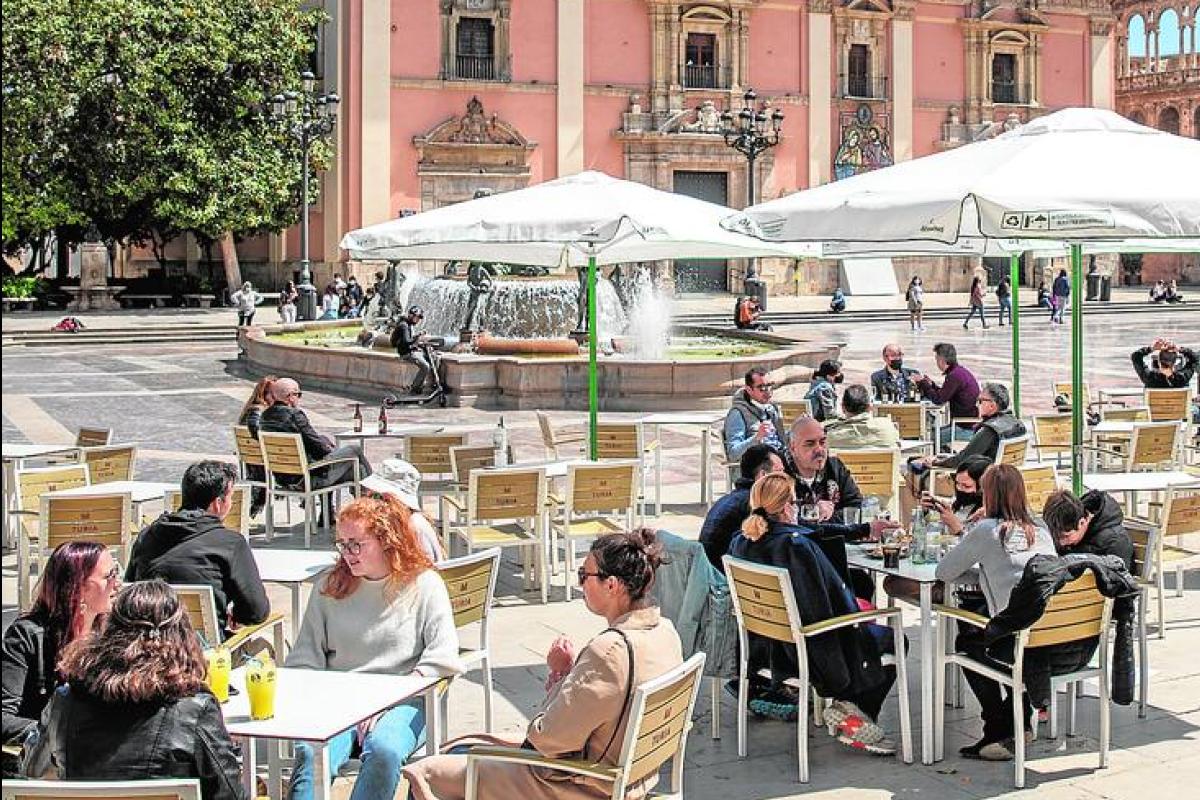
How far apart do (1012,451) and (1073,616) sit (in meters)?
4.03

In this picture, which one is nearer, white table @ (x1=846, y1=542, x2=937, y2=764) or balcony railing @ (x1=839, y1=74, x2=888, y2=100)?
white table @ (x1=846, y1=542, x2=937, y2=764)

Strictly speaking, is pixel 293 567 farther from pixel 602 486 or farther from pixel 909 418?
pixel 909 418

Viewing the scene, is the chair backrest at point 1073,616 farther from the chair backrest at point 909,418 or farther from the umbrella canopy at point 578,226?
the chair backrest at point 909,418

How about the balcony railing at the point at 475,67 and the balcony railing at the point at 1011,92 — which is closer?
the balcony railing at the point at 475,67

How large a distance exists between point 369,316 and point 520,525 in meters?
20.4

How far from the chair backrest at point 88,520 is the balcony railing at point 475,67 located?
35040mm

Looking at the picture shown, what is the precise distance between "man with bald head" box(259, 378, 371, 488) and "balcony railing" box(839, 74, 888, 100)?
37964mm

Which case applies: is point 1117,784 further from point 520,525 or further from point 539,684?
point 520,525

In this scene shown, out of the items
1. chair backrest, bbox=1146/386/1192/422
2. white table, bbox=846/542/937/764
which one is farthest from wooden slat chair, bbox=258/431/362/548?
chair backrest, bbox=1146/386/1192/422

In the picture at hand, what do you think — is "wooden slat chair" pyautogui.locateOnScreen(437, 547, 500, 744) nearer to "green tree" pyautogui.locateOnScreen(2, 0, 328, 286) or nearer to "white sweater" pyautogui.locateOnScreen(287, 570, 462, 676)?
"white sweater" pyautogui.locateOnScreen(287, 570, 462, 676)

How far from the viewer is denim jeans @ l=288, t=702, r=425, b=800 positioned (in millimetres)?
4152

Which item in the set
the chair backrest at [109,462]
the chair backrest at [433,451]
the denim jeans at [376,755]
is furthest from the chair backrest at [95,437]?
the denim jeans at [376,755]

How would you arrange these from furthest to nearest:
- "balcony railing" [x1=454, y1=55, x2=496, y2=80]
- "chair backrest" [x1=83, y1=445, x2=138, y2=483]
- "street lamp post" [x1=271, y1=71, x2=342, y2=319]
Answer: "balcony railing" [x1=454, y1=55, x2=496, y2=80] < "street lamp post" [x1=271, y1=71, x2=342, y2=319] < "chair backrest" [x1=83, y1=445, x2=138, y2=483]

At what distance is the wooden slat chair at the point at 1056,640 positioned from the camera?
5156 mm
